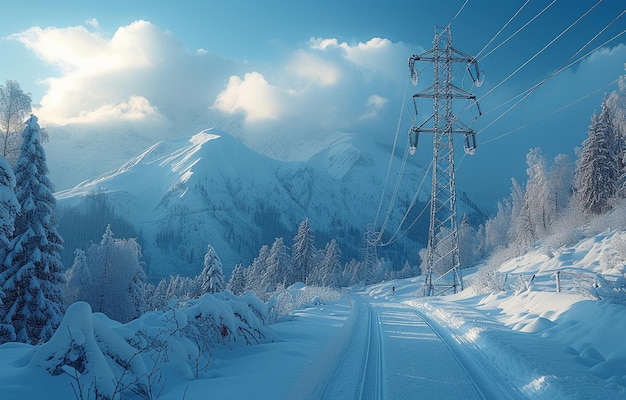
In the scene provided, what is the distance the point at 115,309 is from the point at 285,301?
28.3 m

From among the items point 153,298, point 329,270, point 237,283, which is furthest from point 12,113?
point 329,270

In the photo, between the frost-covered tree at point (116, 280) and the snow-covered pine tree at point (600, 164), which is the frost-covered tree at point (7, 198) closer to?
the frost-covered tree at point (116, 280)

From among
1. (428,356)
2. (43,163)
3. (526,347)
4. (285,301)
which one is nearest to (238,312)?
(428,356)

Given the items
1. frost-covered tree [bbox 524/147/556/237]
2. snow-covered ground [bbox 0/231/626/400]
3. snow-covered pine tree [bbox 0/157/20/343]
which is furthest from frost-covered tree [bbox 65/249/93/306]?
frost-covered tree [bbox 524/147/556/237]

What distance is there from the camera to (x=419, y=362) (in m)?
7.57

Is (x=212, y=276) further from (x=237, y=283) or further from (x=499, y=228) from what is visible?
(x=499, y=228)

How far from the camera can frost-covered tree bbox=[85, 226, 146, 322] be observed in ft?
123

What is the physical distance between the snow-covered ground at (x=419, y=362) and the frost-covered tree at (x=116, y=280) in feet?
104

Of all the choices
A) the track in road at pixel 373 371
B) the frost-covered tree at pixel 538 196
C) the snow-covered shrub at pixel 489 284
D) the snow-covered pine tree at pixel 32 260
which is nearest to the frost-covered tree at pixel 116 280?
the snow-covered pine tree at pixel 32 260

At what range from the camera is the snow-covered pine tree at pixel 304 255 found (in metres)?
63.6

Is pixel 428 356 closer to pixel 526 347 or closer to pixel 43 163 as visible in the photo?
pixel 526 347

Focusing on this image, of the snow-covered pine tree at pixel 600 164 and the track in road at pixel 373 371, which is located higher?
the snow-covered pine tree at pixel 600 164

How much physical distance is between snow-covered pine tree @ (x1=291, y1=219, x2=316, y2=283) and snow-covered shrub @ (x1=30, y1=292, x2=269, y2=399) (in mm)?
55433

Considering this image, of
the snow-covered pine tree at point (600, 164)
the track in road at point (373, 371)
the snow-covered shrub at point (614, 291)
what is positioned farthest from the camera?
the snow-covered pine tree at point (600, 164)
